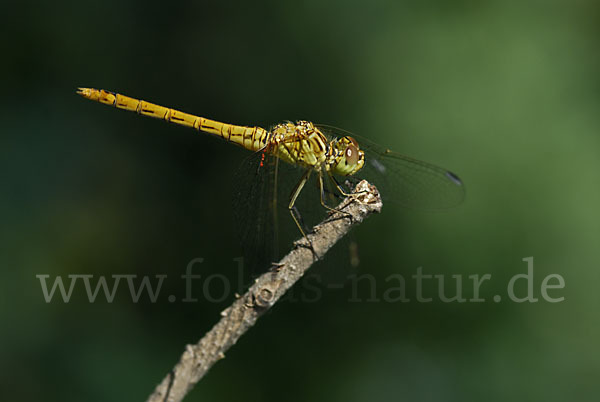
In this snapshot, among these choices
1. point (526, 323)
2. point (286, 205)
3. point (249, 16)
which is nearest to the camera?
point (286, 205)

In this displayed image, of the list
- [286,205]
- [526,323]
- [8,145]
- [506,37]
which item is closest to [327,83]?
[286,205]

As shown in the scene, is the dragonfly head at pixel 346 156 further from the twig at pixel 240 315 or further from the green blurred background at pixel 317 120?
the twig at pixel 240 315

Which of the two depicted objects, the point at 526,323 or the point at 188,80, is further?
the point at 188,80

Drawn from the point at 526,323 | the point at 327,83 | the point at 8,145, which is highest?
the point at 327,83

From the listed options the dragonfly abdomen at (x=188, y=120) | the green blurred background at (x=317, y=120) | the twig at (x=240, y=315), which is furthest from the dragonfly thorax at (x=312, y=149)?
the twig at (x=240, y=315)

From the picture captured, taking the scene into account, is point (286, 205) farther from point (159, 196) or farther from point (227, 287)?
point (159, 196)

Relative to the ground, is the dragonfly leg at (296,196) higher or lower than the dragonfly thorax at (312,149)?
lower

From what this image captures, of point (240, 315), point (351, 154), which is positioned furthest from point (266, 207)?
point (240, 315)
